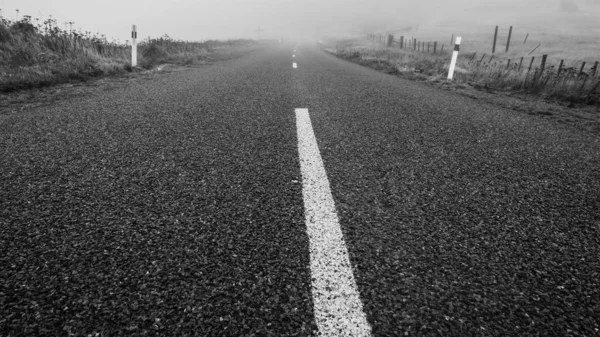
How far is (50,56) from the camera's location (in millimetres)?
7121

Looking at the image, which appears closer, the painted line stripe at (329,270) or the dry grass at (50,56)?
the painted line stripe at (329,270)

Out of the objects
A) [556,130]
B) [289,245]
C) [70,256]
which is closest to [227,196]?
[289,245]

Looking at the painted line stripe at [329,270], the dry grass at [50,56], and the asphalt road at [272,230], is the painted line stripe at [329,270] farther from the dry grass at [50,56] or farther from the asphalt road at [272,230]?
the dry grass at [50,56]

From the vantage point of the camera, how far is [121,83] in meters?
6.34

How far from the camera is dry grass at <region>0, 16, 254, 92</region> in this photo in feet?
18.7

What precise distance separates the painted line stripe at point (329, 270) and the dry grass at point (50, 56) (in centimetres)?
579

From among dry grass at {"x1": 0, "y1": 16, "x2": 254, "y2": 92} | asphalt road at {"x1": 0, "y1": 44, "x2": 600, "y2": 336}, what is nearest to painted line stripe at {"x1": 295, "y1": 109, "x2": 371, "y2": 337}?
asphalt road at {"x1": 0, "y1": 44, "x2": 600, "y2": 336}

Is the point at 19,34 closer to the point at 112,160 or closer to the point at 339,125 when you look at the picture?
the point at 112,160

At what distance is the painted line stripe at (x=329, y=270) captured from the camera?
1.13 meters

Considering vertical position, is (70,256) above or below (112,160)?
below

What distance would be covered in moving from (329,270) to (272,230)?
411mm

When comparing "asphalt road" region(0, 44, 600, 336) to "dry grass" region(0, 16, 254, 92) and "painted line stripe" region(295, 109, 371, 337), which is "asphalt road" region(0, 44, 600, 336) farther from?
"dry grass" region(0, 16, 254, 92)

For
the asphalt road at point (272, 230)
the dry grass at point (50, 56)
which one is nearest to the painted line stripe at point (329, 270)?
the asphalt road at point (272, 230)

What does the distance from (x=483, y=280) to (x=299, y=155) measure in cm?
169
